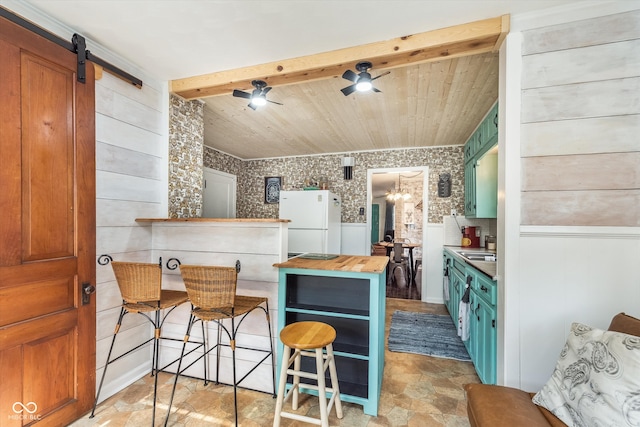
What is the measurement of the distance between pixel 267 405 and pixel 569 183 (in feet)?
7.75

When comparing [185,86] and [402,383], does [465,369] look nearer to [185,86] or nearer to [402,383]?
[402,383]

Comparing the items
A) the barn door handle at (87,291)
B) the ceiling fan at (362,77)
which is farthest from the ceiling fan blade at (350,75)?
the barn door handle at (87,291)

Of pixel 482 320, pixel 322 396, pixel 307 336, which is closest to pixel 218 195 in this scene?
pixel 307 336

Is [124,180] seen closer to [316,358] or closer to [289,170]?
[316,358]

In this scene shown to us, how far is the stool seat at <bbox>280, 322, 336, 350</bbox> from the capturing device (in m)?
1.47

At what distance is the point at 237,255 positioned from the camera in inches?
83.4

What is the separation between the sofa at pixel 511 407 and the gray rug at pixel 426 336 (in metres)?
1.54

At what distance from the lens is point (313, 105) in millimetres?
2838

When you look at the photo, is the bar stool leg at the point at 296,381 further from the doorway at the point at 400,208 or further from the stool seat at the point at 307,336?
the doorway at the point at 400,208

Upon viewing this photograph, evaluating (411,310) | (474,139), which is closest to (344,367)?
(411,310)

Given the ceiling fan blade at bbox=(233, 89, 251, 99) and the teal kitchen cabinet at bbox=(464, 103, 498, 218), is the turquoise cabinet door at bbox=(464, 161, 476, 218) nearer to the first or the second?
the teal kitchen cabinet at bbox=(464, 103, 498, 218)

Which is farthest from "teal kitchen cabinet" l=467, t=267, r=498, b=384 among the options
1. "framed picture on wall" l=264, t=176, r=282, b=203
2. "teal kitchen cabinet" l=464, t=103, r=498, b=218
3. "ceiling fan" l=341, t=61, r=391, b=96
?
"framed picture on wall" l=264, t=176, r=282, b=203

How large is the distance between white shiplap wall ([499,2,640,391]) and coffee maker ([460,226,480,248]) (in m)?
2.51

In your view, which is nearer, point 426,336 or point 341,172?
point 426,336
